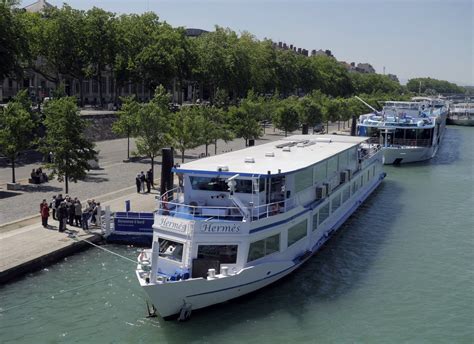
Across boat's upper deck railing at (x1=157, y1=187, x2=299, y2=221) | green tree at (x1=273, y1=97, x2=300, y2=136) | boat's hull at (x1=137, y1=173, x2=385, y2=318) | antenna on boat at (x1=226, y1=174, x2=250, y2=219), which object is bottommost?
boat's hull at (x1=137, y1=173, x2=385, y2=318)

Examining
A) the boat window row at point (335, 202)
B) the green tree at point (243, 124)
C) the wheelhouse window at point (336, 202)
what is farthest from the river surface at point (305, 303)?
the green tree at point (243, 124)

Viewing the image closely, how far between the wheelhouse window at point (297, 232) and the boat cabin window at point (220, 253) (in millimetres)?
3535

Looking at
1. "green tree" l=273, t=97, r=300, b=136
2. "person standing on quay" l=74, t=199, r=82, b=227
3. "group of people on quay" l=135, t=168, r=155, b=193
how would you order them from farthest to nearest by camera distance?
"green tree" l=273, t=97, r=300, b=136, "group of people on quay" l=135, t=168, r=155, b=193, "person standing on quay" l=74, t=199, r=82, b=227

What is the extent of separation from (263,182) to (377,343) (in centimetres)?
750

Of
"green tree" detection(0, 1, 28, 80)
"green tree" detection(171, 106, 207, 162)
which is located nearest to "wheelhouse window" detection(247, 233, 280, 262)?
"green tree" detection(171, 106, 207, 162)

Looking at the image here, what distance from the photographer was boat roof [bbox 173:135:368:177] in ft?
72.8

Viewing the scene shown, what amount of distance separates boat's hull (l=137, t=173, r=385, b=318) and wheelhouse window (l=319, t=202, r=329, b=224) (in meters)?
4.98

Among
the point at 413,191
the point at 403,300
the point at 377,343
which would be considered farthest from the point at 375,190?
the point at 377,343

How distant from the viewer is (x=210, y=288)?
62.8 feet

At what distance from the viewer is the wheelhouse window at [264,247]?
20.7m

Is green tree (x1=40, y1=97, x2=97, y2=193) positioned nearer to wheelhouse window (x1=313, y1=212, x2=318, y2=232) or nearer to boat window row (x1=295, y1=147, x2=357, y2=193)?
boat window row (x1=295, y1=147, x2=357, y2=193)

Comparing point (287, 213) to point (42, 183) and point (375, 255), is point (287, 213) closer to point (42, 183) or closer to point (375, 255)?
point (375, 255)

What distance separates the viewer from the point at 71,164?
104 feet

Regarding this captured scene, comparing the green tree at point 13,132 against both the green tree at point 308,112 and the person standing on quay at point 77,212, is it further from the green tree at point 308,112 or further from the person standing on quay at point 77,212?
the green tree at point 308,112
